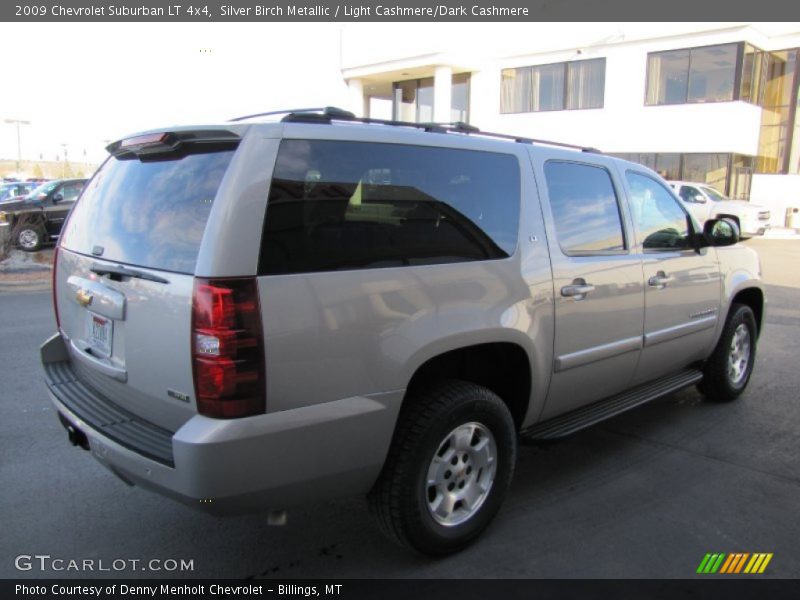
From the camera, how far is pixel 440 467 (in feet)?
9.58

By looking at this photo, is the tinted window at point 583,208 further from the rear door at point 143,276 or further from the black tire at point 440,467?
the rear door at point 143,276

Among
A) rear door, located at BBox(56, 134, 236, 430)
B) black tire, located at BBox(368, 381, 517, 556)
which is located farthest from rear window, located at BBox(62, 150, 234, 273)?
black tire, located at BBox(368, 381, 517, 556)

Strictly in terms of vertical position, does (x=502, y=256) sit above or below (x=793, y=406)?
above

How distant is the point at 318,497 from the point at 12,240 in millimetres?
13510

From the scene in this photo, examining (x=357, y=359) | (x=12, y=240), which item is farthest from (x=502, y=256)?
(x=12, y=240)

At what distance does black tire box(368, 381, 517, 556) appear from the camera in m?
2.74

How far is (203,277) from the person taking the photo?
7.44 feet

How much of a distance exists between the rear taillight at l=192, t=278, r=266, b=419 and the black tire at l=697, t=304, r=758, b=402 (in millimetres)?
4159

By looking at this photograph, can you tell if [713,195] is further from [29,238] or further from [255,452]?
[255,452]

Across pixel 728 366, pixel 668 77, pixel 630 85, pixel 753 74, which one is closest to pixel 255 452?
pixel 728 366

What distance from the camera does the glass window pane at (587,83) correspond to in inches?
1039

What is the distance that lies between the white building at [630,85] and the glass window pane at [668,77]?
0.13ft

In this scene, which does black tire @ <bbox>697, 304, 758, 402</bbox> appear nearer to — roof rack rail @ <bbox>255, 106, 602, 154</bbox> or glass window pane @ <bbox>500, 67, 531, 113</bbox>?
roof rack rail @ <bbox>255, 106, 602, 154</bbox>

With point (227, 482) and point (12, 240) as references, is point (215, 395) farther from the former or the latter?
point (12, 240)
